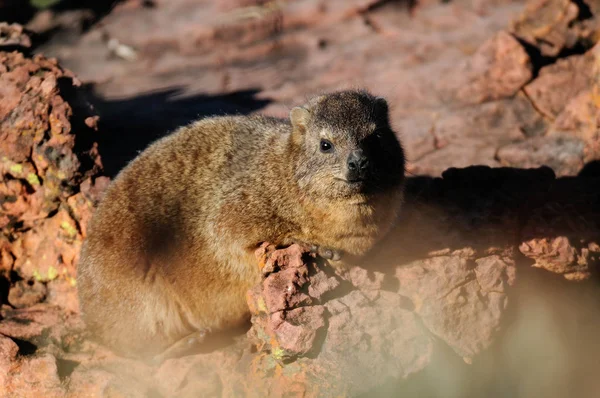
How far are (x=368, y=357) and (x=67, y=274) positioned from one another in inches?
116

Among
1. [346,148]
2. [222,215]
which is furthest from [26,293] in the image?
[346,148]

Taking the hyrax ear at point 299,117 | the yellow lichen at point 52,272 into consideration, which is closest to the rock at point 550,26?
the hyrax ear at point 299,117

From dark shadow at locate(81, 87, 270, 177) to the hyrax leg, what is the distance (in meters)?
2.12

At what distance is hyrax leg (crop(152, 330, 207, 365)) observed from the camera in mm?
5895

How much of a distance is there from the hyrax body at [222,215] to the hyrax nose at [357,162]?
10 centimetres

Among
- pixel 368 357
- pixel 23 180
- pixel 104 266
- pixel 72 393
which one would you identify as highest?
pixel 23 180

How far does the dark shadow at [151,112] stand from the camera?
26.2 ft

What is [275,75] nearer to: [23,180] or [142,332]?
[23,180]

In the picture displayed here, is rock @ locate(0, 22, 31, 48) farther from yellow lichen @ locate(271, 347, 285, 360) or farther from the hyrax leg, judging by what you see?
yellow lichen @ locate(271, 347, 285, 360)

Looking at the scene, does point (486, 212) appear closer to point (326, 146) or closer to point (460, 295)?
point (460, 295)

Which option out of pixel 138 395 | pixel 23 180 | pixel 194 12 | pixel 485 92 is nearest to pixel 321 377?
pixel 138 395

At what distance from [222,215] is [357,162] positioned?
1215mm

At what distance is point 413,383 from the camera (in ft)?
16.9

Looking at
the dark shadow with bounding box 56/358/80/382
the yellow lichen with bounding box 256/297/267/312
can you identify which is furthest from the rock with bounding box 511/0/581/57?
the dark shadow with bounding box 56/358/80/382
